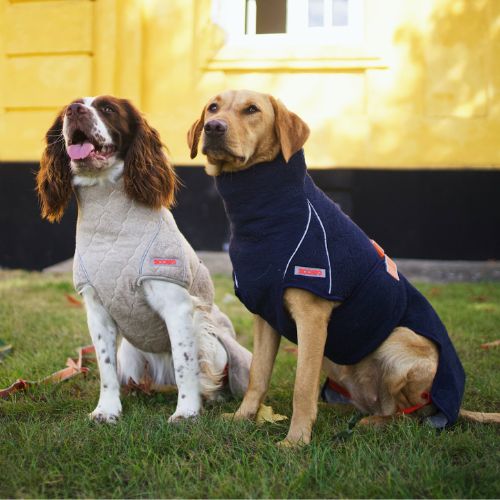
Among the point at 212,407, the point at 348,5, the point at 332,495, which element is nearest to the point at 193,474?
the point at 332,495

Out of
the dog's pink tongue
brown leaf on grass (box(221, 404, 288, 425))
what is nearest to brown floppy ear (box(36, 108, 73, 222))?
the dog's pink tongue

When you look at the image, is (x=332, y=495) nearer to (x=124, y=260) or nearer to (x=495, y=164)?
(x=124, y=260)

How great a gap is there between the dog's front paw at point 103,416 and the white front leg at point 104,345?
37mm

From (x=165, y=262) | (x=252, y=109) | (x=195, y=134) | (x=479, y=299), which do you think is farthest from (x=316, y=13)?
(x=165, y=262)

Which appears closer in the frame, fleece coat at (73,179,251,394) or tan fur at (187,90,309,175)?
tan fur at (187,90,309,175)

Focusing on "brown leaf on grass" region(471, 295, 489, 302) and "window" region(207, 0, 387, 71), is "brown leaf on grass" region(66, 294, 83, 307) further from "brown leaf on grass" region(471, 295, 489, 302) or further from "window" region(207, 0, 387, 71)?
"brown leaf on grass" region(471, 295, 489, 302)

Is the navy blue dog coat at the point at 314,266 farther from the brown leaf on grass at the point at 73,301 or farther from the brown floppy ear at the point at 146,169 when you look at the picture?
the brown leaf on grass at the point at 73,301

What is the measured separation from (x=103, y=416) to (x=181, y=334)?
0.52 meters

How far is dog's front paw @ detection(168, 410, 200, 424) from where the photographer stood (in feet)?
9.63

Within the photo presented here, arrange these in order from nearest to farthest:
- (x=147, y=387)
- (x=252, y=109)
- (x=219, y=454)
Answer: (x=219, y=454)
(x=252, y=109)
(x=147, y=387)

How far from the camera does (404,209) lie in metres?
7.57

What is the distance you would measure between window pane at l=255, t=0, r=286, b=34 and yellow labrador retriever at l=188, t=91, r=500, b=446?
510 cm

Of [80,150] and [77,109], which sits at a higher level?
[77,109]

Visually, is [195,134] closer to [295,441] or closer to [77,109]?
[77,109]
